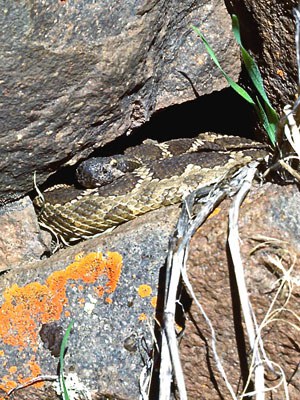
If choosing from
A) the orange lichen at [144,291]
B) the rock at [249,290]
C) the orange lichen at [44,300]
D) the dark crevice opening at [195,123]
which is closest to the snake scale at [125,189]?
the dark crevice opening at [195,123]

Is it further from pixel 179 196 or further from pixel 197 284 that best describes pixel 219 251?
pixel 179 196

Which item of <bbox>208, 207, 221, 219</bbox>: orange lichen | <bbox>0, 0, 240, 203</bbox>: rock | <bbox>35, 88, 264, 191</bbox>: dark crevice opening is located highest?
<bbox>0, 0, 240, 203</bbox>: rock

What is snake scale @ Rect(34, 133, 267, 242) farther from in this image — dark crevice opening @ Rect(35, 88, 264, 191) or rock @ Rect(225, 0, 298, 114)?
rock @ Rect(225, 0, 298, 114)

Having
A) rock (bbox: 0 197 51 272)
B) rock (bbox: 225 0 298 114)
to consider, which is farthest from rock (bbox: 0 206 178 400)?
rock (bbox: 225 0 298 114)

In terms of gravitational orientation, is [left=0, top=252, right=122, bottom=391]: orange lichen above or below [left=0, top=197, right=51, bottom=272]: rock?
below

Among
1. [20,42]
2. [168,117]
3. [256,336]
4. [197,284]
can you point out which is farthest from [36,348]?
[168,117]

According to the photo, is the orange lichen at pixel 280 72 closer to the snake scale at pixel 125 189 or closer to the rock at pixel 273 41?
the rock at pixel 273 41

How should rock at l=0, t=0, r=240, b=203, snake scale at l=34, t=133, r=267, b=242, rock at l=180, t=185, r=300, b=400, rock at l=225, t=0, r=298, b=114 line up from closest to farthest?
1. rock at l=180, t=185, r=300, b=400
2. rock at l=0, t=0, r=240, b=203
3. rock at l=225, t=0, r=298, b=114
4. snake scale at l=34, t=133, r=267, b=242

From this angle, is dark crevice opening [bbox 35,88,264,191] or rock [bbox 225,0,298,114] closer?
rock [bbox 225,0,298,114]

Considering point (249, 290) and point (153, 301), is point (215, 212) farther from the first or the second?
point (153, 301)
